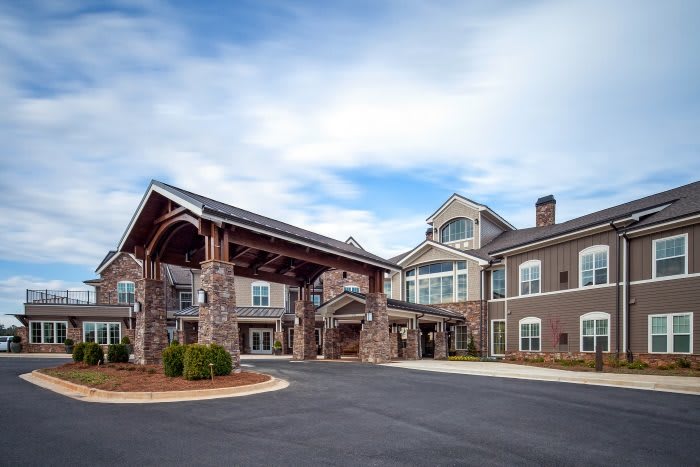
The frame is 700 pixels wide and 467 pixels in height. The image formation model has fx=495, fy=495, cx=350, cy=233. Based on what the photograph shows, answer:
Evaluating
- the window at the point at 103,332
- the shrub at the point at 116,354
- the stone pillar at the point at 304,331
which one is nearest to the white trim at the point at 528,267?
the stone pillar at the point at 304,331

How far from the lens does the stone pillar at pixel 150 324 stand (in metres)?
18.5

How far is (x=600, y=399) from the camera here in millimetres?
11484

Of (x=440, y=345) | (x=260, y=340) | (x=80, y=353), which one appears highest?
(x=80, y=353)

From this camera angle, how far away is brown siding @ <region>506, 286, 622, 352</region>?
20891mm

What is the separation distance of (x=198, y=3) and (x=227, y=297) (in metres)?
8.29

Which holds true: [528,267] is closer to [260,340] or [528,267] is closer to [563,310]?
[563,310]

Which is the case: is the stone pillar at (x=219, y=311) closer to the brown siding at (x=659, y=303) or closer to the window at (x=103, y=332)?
the brown siding at (x=659, y=303)

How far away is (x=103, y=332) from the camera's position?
1393 inches

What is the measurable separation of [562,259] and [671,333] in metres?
5.95

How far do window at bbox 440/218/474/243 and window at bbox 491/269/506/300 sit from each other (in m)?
3.95

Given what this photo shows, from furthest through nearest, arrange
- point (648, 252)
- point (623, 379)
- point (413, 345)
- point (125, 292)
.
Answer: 1. point (125, 292)
2. point (413, 345)
3. point (648, 252)
4. point (623, 379)

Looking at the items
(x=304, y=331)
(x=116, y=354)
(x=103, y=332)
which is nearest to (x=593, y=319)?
(x=304, y=331)

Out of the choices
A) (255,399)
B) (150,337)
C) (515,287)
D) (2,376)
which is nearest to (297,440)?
(255,399)

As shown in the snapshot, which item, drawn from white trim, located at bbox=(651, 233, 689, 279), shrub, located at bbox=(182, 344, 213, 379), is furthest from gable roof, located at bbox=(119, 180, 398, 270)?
white trim, located at bbox=(651, 233, 689, 279)
